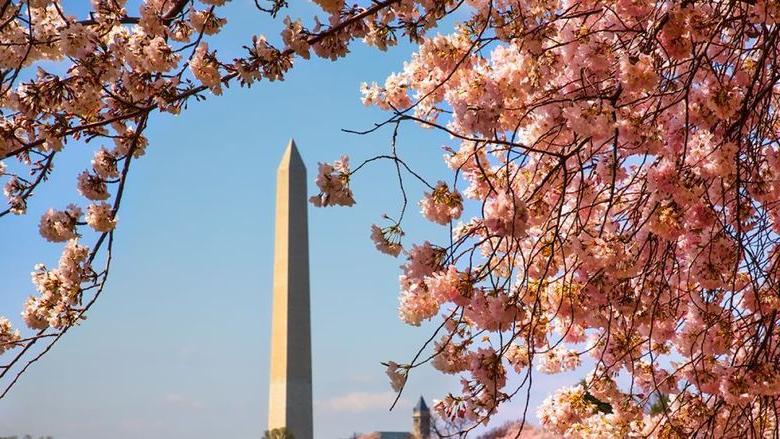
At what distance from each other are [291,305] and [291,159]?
207cm

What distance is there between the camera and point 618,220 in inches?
144

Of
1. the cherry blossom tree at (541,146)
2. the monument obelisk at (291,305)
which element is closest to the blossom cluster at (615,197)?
the cherry blossom tree at (541,146)

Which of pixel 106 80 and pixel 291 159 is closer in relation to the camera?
pixel 106 80

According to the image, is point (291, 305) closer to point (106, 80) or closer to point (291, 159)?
point (291, 159)

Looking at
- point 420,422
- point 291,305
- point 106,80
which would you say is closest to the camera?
point 106,80

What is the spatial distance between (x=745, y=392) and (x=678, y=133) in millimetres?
1064

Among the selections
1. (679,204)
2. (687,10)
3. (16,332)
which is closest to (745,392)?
(679,204)

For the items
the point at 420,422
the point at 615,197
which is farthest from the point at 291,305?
the point at 420,422

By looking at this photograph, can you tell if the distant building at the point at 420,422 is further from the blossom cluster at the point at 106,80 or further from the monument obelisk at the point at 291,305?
the blossom cluster at the point at 106,80

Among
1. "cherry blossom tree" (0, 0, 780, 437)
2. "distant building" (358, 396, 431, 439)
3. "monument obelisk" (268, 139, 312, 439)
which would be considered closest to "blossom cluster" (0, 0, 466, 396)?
"cherry blossom tree" (0, 0, 780, 437)

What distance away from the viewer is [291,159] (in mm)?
13570

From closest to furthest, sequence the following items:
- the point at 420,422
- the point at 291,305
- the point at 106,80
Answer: the point at 106,80 < the point at 291,305 < the point at 420,422

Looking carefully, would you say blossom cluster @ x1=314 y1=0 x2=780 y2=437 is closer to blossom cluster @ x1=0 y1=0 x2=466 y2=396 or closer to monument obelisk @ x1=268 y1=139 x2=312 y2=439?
blossom cluster @ x1=0 y1=0 x2=466 y2=396

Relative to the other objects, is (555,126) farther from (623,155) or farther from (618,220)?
(618,220)
